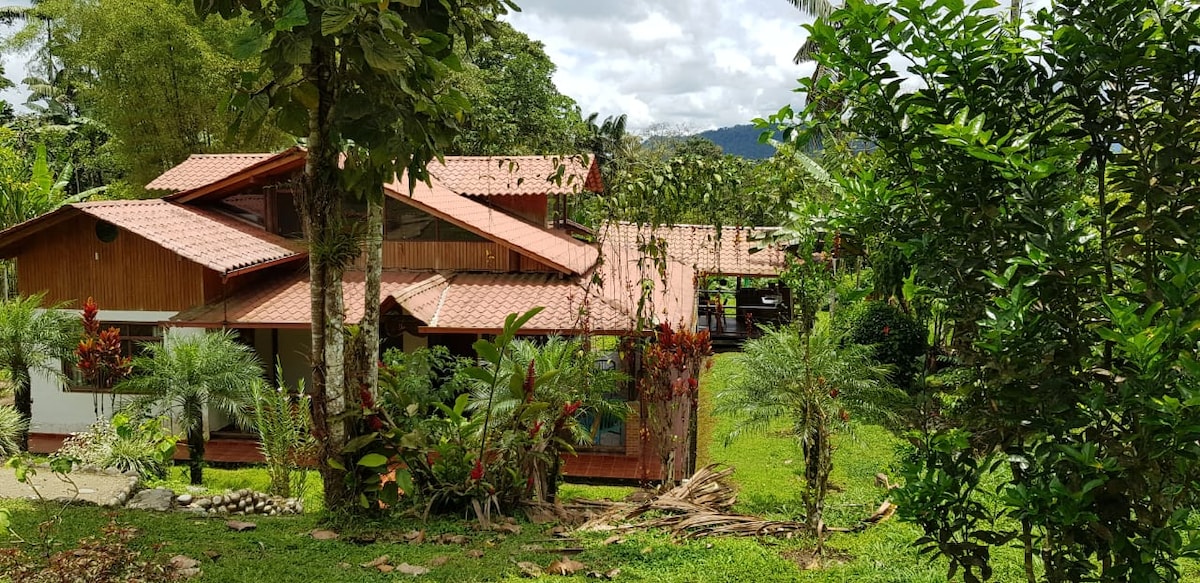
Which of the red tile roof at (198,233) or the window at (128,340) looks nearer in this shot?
the red tile roof at (198,233)

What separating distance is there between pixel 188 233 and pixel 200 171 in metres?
4.01

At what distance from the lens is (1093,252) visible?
285 cm

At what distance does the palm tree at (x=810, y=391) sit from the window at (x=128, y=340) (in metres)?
9.52

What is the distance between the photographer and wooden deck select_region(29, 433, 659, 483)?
1105 centimetres

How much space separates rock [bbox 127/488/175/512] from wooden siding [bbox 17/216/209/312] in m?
6.28

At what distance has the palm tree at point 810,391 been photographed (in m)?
7.16

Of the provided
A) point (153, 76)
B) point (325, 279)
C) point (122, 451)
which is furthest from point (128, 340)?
point (153, 76)

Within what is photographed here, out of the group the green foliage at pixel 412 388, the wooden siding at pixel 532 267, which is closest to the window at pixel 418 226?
the wooden siding at pixel 532 267

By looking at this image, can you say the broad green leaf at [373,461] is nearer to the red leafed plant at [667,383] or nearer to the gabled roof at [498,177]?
the red leafed plant at [667,383]

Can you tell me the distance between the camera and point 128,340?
13156 mm

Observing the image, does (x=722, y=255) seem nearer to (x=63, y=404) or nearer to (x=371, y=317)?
(x=63, y=404)

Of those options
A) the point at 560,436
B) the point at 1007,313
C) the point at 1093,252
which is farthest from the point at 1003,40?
the point at 560,436

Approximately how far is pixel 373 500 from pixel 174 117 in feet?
67.4

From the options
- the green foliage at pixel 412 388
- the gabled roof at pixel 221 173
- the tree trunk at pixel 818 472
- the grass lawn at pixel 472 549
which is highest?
the gabled roof at pixel 221 173
